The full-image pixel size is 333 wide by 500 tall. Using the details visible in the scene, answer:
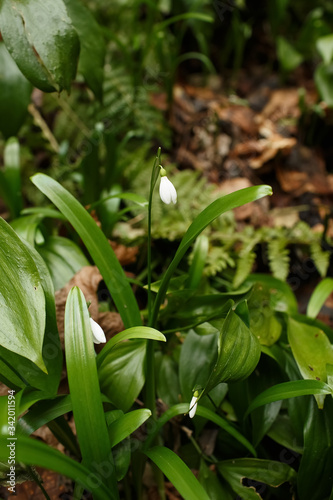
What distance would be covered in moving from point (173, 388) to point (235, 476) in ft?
1.12

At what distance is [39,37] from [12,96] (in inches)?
18.7

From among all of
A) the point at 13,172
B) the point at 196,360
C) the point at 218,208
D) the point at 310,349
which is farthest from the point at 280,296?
the point at 13,172

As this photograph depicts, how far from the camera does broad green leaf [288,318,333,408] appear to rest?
4.12 feet

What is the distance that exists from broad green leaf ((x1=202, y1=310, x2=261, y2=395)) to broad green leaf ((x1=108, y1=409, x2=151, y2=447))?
7.1 inches

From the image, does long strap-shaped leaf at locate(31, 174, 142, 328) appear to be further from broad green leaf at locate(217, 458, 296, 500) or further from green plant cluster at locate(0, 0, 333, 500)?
broad green leaf at locate(217, 458, 296, 500)

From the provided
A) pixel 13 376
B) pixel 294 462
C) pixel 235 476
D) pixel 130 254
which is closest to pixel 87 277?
pixel 130 254

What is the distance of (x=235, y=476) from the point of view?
1.30 metres

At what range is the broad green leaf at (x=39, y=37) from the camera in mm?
1325

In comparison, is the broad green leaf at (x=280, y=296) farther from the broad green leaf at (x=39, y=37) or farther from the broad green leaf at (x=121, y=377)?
the broad green leaf at (x=39, y=37)

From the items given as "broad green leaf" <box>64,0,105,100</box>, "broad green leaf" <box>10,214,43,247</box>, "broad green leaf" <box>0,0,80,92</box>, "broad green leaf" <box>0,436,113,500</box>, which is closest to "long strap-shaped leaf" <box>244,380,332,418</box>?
"broad green leaf" <box>0,436,113,500</box>

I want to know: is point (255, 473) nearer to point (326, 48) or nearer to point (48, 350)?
point (48, 350)

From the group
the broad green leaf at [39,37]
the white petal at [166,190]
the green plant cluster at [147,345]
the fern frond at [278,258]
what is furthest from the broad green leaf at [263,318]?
the broad green leaf at [39,37]

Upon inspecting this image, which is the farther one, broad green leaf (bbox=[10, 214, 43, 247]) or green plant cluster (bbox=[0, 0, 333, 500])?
broad green leaf (bbox=[10, 214, 43, 247])

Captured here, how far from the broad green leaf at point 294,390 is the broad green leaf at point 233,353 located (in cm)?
13
